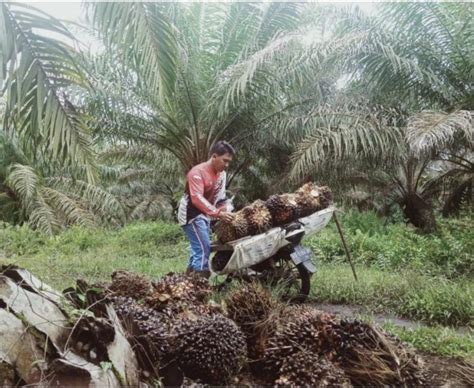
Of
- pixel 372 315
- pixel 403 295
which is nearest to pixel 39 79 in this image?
pixel 372 315

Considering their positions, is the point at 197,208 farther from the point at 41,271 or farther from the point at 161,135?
the point at 161,135

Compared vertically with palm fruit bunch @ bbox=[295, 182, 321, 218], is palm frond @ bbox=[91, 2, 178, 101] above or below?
above

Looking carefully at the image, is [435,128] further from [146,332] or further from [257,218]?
[146,332]

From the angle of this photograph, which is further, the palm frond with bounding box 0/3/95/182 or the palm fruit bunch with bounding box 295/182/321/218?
the palm fruit bunch with bounding box 295/182/321/218

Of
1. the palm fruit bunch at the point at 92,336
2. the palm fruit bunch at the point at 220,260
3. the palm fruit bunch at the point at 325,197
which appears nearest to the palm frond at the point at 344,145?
the palm fruit bunch at the point at 325,197

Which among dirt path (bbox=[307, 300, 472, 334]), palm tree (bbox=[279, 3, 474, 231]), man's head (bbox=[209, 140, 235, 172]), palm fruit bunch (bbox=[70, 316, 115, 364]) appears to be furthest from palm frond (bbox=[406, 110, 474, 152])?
palm fruit bunch (bbox=[70, 316, 115, 364])

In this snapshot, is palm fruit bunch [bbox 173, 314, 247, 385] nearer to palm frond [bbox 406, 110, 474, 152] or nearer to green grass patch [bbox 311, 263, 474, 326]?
green grass patch [bbox 311, 263, 474, 326]

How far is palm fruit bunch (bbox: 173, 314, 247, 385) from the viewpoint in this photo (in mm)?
2422

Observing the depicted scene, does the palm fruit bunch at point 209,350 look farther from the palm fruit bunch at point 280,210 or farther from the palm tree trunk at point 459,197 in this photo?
the palm tree trunk at point 459,197

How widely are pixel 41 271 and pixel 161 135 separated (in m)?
4.27

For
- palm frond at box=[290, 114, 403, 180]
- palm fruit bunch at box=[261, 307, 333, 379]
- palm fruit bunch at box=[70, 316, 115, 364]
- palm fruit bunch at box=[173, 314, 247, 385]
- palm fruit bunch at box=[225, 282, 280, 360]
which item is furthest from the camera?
palm frond at box=[290, 114, 403, 180]

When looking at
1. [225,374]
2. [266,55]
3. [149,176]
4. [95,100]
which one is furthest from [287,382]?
[149,176]

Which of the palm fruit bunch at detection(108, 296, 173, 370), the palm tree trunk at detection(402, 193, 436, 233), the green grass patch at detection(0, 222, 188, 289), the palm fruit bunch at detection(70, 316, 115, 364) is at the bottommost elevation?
the green grass patch at detection(0, 222, 188, 289)

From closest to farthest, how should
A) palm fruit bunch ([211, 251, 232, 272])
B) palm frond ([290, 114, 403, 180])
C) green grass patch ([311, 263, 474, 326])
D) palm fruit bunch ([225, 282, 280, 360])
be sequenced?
1. palm fruit bunch ([225, 282, 280, 360])
2. green grass patch ([311, 263, 474, 326])
3. palm fruit bunch ([211, 251, 232, 272])
4. palm frond ([290, 114, 403, 180])
